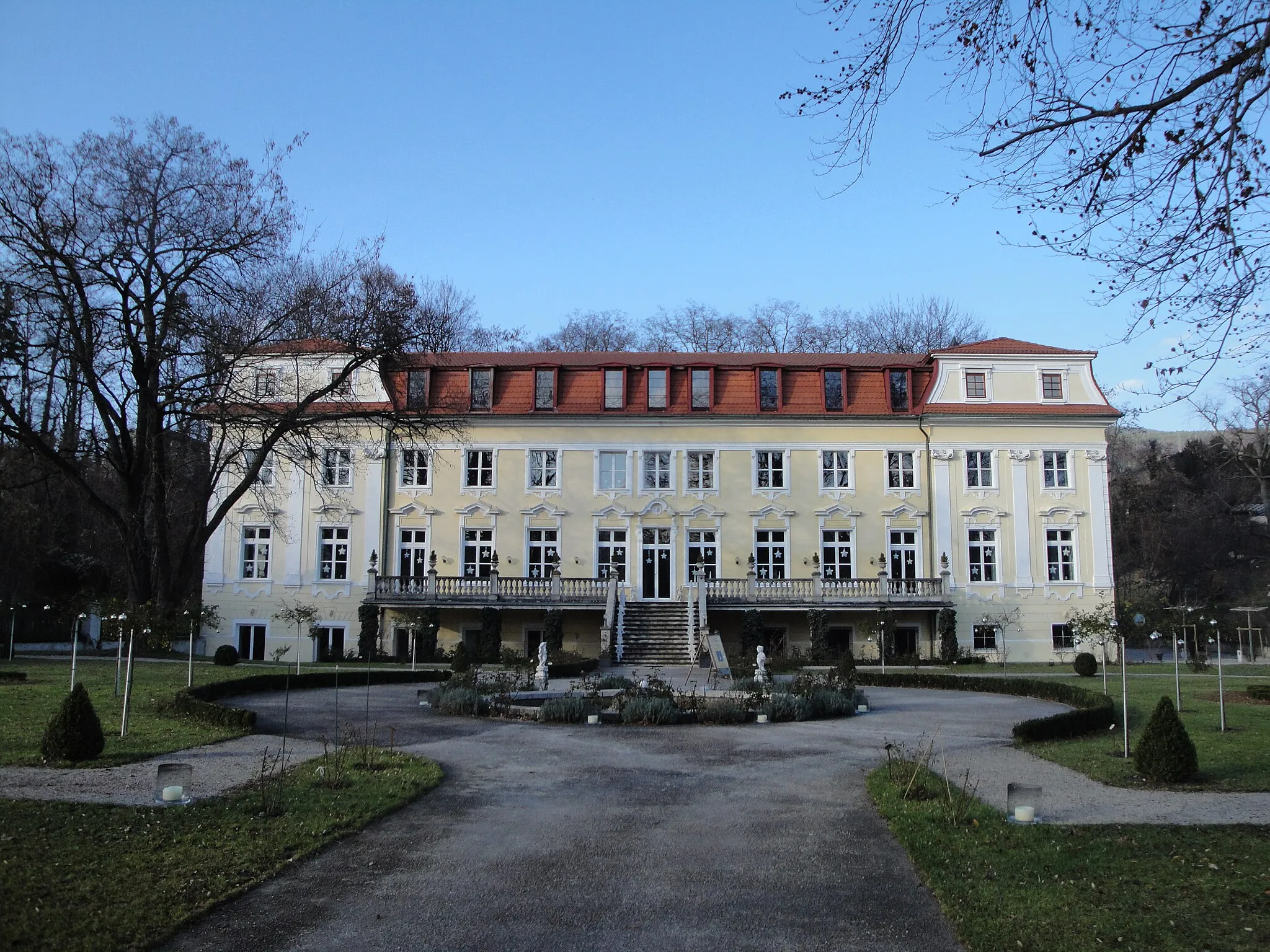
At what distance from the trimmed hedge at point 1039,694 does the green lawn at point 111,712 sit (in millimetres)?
11742

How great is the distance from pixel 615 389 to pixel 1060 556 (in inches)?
695

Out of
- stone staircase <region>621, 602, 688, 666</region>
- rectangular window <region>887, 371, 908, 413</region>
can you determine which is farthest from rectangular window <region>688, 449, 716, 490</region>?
rectangular window <region>887, 371, 908, 413</region>

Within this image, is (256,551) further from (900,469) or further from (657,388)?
(900,469)

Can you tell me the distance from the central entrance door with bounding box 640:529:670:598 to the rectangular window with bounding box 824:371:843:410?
7884 mm

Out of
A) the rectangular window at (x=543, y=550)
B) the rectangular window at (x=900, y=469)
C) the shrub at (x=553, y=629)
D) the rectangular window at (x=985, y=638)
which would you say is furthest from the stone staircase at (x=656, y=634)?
the rectangular window at (x=985, y=638)

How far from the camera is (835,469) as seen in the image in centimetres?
3716

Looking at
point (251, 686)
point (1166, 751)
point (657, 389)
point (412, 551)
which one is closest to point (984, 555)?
point (657, 389)

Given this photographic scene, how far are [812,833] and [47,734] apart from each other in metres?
8.98

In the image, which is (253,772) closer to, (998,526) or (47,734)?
(47,734)

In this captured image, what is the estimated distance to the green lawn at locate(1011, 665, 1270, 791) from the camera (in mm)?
11406

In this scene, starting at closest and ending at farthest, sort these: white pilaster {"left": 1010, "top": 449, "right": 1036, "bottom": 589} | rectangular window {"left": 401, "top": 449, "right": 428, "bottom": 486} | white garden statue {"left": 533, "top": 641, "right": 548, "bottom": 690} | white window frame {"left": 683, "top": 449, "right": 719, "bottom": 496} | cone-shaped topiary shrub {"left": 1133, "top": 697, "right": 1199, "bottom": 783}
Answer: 1. cone-shaped topiary shrub {"left": 1133, "top": 697, "right": 1199, "bottom": 783}
2. white garden statue {"left": 533, "top": 641, "right": 548, "bottom": 690}
3. white pilaster {"left": 1010, "top": 449, "right": 1036, "bottom": 589}
4. white window frame {"left": 683, "top": 449, "right": 719, "bottom": 496}
5. rectangular window {"left": 401, "top": 449, "right": 428, "bottom": 486}

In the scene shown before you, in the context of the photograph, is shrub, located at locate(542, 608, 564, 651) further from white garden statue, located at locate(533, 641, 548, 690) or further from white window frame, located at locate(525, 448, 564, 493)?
white garden statue, located at locate(533, 641, 548, 690)

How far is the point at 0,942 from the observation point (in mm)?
5730

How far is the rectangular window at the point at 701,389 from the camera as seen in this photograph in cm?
3766
